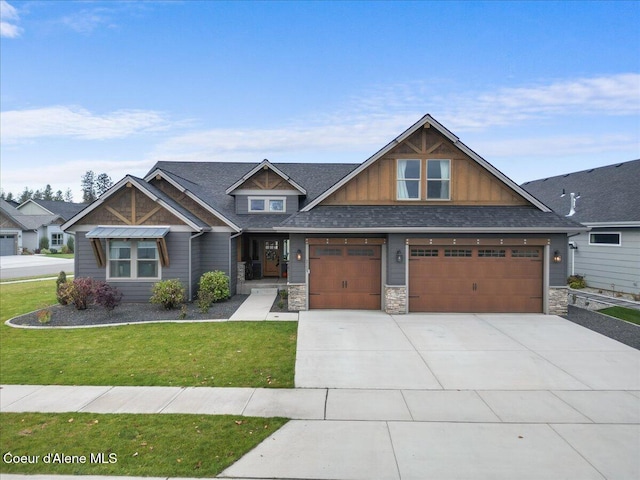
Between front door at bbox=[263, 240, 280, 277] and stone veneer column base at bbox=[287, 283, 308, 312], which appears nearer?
stone veneer column base at bbox=[287, 283, 308, 312]

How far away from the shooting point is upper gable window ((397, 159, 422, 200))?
13250 millimetres

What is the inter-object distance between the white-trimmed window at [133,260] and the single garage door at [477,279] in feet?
32.8

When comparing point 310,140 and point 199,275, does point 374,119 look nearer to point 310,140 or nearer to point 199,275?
point 310,140

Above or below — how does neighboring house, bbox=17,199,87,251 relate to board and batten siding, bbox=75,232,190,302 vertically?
above

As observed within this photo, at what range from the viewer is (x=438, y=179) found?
13281mm

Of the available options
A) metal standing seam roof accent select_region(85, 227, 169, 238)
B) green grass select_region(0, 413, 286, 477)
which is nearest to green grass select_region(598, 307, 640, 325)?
green grass select_region(0, 413, 286, 477)

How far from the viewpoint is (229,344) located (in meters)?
8.90

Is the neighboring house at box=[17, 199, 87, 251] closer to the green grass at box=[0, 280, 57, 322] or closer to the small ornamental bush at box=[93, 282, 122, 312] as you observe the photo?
the green grass at box=[0, 280, 57, 322]

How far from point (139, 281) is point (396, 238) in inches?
398

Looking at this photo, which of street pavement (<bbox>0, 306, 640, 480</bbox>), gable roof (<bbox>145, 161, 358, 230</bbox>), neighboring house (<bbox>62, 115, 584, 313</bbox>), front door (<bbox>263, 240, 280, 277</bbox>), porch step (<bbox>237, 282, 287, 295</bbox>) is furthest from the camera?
front door (<bbox>263, 240, 280, 277</bbox>)

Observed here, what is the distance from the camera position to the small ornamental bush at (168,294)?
1245 cm

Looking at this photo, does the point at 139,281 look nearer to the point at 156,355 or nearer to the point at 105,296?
the point at 105,296

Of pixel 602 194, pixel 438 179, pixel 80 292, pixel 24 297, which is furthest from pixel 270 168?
pixel 602 194

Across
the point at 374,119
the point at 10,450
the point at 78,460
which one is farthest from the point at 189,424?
the point at 374,119
